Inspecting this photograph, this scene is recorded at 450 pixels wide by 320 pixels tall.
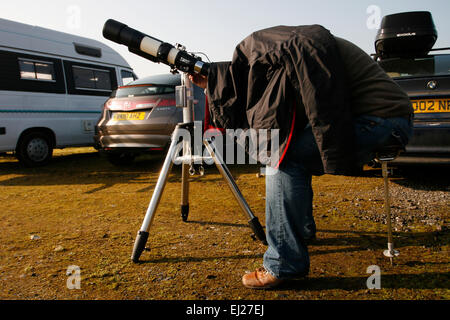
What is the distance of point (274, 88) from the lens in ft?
5.62

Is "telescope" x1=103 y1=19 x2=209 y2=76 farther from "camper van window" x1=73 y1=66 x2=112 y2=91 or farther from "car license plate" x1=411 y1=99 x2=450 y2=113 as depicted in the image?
"camper van window" x1=73 y1=66 x2=112 y2=91

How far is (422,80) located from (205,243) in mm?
2980

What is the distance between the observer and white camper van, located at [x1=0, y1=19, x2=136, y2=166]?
630cm

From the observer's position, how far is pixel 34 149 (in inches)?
264

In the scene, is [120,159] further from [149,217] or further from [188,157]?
[149,217]

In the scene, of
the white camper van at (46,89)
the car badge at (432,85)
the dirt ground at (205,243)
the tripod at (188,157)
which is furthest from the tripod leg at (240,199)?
the white camper van at (46,89)

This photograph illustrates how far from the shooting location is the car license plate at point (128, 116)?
524 centimetres

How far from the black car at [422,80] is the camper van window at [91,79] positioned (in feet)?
20.0

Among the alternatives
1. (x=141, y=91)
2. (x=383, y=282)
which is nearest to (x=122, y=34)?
(x=383, y=282)

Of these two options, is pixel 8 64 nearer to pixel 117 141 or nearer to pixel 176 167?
pixel 117 141

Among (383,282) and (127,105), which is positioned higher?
(127,105)

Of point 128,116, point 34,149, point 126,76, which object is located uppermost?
point 126,76

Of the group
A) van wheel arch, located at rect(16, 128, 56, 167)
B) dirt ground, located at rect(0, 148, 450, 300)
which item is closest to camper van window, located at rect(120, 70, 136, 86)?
van wheel arch, located at rect(16, 128, 56, 167)

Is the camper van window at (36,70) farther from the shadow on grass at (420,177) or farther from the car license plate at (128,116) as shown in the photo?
the shadow on grass at (420,177)
